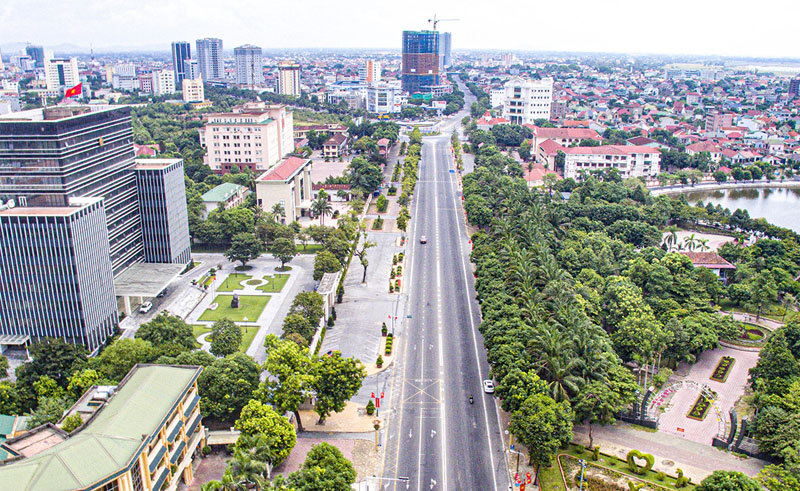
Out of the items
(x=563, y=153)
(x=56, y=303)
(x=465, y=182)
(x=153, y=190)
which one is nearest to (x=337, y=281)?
(x=153, y=190)

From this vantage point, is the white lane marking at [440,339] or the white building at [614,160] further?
the white building at [614,160]

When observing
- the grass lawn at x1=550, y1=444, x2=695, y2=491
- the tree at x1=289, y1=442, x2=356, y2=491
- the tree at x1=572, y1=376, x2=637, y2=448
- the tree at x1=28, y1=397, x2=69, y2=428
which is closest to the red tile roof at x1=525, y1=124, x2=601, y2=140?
the tree at x1=572, y1=376, x2=637, y2=448

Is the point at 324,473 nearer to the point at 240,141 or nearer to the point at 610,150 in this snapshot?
the point at 240,141

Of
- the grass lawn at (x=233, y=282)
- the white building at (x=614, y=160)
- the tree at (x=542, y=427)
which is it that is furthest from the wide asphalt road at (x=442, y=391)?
the white building at (x=614, y=160)

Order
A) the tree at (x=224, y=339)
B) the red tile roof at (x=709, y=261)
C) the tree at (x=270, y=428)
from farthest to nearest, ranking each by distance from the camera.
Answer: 1. the red tile roof at (x=709, y=261)
2. the tree at (x=224, y=339)
3. the tree at (x=270, y=428)

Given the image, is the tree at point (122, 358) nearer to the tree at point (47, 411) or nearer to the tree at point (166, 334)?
the tree at point (166, 334)
